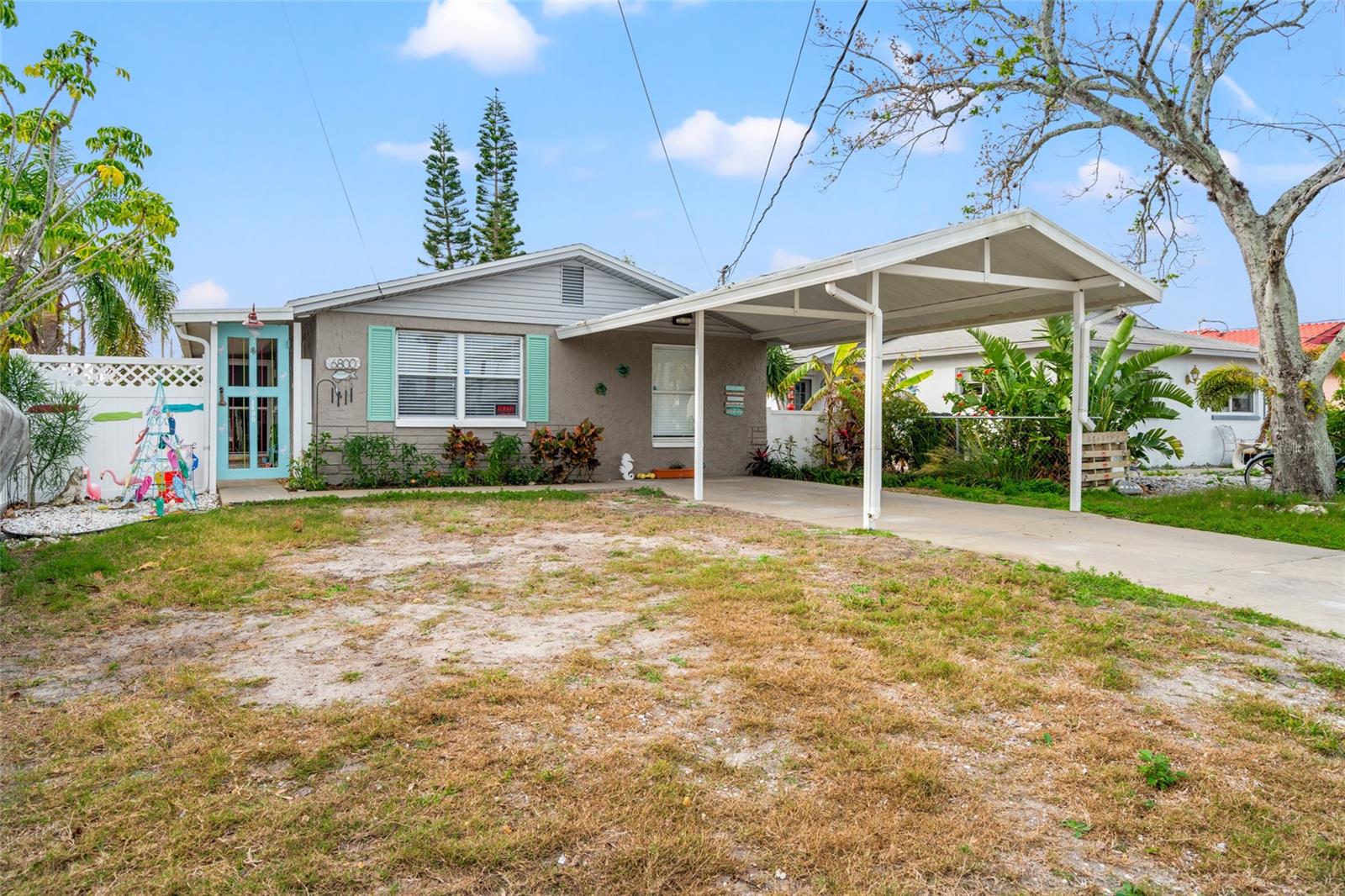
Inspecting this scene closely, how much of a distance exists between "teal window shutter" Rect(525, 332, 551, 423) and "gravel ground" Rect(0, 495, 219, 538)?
4845 millimetres

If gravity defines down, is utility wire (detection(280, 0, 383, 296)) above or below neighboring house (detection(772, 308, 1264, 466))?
above

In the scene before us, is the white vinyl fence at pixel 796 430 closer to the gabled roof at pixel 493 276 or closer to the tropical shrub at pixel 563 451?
the gabled roof at pixel 493 276

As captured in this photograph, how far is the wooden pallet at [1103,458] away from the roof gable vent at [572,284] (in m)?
8.35

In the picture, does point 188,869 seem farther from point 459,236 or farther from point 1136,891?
point 459,236

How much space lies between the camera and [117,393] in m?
10.9

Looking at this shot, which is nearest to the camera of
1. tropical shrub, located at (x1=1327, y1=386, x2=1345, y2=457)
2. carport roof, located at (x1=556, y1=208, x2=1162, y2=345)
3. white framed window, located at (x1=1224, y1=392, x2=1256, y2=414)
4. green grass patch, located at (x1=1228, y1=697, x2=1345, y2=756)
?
green grass patch, located at (x1=1228, y1=697, x2=1345, y2=756)

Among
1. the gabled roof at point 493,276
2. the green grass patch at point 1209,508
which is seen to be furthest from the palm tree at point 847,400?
the gabled roof at point 493,276

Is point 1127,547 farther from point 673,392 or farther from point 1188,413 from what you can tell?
point 1188,413

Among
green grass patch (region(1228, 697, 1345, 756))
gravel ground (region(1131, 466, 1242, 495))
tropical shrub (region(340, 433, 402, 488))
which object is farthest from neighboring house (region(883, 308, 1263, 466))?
green grass patch (region(1228, 697, 1345, 756))

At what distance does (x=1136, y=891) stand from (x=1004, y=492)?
33.4ft

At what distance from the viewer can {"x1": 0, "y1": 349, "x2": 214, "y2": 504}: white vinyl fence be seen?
10570mm

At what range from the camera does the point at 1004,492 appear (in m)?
11.9

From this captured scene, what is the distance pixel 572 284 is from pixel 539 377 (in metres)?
1.70

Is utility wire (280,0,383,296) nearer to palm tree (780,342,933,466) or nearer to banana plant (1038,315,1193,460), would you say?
palm tree (780,342,933,466)
